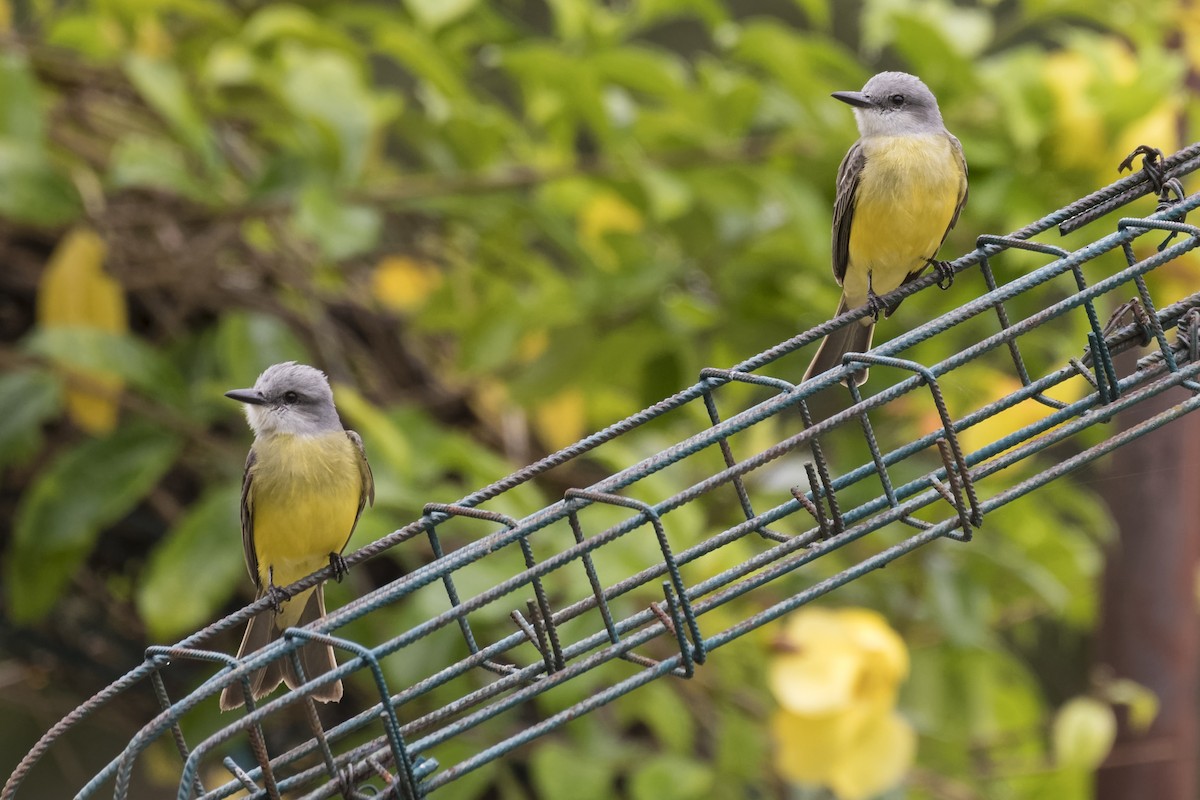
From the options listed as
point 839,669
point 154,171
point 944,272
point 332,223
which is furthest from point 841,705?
point 154,171

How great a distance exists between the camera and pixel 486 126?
2889 millimetres

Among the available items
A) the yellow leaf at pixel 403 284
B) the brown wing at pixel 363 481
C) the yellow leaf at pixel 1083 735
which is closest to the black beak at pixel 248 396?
the brown wing at pixel 363 481

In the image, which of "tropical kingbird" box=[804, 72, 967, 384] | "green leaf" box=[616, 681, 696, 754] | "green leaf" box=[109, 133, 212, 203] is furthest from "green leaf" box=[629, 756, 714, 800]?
"green leaf" box=[109, 133, 212, 203]

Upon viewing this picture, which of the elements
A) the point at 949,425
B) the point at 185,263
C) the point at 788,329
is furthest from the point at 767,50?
the point at 949,425

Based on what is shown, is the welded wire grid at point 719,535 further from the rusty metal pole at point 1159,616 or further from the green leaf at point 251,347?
the rusty metal pole at point 1159,616

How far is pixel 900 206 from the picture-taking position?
213 cm

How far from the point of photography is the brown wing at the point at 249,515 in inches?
97.0

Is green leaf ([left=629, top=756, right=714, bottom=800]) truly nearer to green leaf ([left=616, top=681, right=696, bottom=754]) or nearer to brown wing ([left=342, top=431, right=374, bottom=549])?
green leaf ([left=616, top=681, right=696, bottom=754])

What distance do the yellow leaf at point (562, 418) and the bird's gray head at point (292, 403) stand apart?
72cm

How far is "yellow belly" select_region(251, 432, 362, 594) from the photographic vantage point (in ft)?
8.02

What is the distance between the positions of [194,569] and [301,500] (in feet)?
1.08

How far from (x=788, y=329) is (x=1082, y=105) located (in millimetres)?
716

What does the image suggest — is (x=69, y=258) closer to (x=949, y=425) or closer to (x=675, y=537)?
(x=675, y=537)

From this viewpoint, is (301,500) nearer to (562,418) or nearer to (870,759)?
(562,418)
